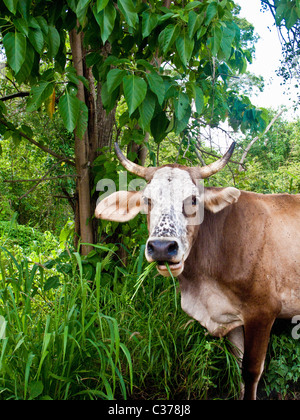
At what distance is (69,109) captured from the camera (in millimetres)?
2568

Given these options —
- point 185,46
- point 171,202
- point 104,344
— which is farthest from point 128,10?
point 104,344

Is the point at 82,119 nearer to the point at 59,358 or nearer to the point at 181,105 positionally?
the point at 181,105

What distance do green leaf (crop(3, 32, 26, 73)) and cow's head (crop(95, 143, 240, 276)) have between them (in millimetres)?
908

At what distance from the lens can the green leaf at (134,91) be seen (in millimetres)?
2404

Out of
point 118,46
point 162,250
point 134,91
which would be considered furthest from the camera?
point 118,46

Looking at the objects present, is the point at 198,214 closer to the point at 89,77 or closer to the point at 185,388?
the point at 185,388

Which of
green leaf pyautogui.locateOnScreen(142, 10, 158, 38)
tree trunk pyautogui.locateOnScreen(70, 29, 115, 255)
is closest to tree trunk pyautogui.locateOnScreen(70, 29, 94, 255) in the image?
tree trunk pyautogui.locateOnScreen(70, 29, 115, 255)

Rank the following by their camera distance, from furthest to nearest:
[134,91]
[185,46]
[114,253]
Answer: [114,253] → [185,46] → [134,91]

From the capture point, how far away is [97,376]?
267 cm

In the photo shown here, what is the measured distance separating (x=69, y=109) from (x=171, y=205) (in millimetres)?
866

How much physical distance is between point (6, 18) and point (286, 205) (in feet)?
7.58

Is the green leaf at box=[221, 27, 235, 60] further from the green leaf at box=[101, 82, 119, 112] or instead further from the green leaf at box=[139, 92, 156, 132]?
the green leaf at box=[101, 82, 119, 112]

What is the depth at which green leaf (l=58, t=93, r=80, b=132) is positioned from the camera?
2.56 metres
